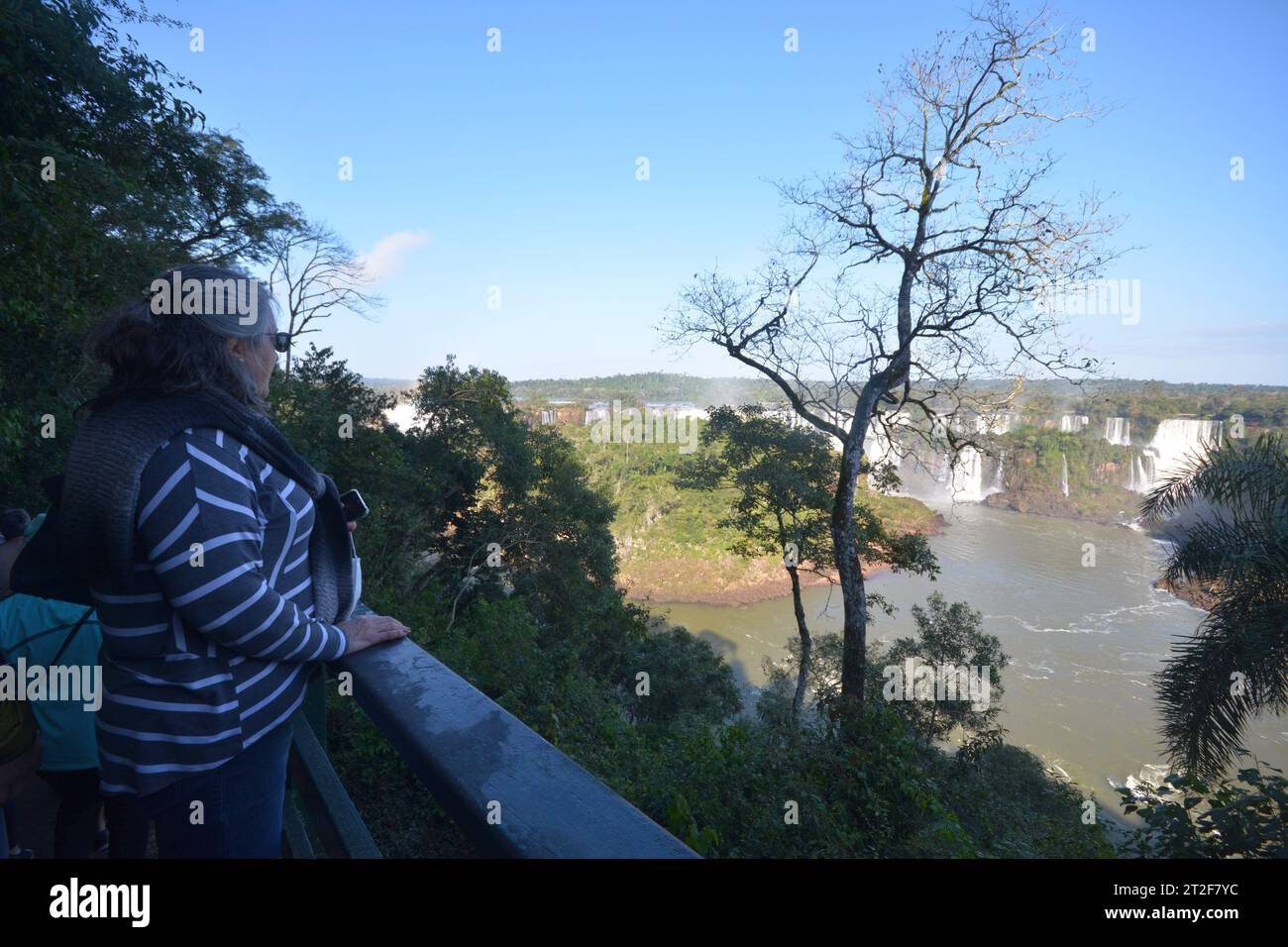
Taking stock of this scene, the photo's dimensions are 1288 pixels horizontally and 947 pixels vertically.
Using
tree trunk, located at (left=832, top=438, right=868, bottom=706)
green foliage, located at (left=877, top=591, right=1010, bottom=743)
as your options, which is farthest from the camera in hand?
green foliage, located at (left=877, top=591, right=1010, bottom=743)

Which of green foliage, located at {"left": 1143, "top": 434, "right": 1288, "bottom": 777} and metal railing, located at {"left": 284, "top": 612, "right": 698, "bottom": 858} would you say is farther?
green foliage, located at {"left": 1143, "top": 434, "right": 1288, "bottom": 777}

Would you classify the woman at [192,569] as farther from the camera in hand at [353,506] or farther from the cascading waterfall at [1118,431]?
the cascading waterfall at [1118,431]

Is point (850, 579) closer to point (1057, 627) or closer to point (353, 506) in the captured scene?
point (353, 506)

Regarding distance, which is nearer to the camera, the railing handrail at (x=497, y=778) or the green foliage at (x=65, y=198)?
the railing handrail at (x=497, y=778)

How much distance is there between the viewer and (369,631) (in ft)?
5.00

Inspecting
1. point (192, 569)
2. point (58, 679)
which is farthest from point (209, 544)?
point (58, 679)

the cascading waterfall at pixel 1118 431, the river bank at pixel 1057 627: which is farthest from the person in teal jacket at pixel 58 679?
the cascading waterfall at pixel 1118 431

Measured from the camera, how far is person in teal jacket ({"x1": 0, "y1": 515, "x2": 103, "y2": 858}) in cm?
188

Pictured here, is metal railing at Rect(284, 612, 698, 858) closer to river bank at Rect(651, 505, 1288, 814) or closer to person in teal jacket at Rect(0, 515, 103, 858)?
person in teal jacket at Rect(0, 515, 103, 858)

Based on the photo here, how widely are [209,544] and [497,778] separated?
0.64 meters

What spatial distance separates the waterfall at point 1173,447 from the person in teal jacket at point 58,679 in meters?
10.1

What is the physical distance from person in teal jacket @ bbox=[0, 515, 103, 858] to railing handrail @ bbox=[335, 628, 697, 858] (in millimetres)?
1143

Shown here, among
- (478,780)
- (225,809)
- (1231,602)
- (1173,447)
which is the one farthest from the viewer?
(1173,447)

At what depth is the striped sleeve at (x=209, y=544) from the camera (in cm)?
115
